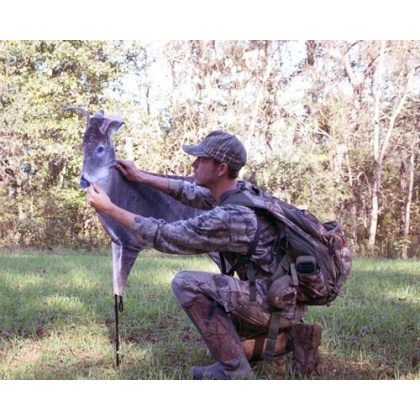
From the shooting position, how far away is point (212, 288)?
8.77ft

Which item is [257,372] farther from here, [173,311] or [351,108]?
[351,108]

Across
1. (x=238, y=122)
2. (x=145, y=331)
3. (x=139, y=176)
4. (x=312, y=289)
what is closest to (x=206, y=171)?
(x=139, y=176)

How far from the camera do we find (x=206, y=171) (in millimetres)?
2756

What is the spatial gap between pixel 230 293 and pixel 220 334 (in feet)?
0.65

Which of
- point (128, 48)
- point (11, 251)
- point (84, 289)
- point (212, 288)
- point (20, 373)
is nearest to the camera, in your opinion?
point (212, 288)

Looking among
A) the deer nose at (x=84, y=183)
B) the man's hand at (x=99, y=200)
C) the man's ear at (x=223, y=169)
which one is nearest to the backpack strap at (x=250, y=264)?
the man's ear at (x=223, y=169)

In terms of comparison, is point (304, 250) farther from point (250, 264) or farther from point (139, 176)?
point (139, 176)

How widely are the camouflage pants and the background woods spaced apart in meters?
6.56

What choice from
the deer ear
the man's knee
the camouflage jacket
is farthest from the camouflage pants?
the deer ear

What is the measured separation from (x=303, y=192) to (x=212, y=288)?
7835mm

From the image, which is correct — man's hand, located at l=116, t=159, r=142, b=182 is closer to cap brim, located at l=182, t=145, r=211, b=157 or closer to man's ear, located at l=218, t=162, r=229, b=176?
cap brim, located at l=182, t=145, r=211, b=157

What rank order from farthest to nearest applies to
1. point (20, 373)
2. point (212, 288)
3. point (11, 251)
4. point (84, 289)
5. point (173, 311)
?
1. point (11, 251)
2. point (84, 289)
3. point (173, 311)
4. point (20, 373)
5. point (212, 288)

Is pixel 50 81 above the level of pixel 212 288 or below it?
above

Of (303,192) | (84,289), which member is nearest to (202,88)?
(303,192)
